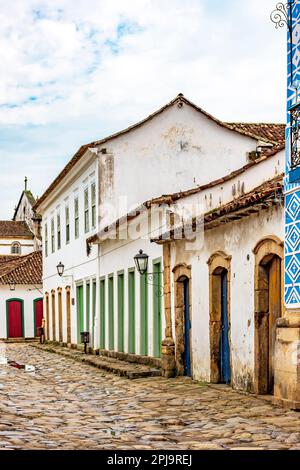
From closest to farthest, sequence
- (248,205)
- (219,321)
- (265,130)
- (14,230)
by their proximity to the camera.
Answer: (248,205) → (219,321) → (265,130) → (14,230)

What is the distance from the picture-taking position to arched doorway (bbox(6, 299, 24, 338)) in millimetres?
44469

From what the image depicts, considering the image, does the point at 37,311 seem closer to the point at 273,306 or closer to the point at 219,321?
the point at 219,321

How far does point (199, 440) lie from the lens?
860 centimetres

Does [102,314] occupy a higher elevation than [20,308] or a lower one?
higher

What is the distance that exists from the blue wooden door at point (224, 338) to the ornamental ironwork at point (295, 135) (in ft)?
12.4

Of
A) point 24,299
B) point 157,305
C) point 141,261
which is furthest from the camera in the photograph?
point 24,299

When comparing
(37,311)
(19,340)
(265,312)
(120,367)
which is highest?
(265,312)

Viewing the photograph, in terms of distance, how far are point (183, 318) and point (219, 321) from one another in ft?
6.46

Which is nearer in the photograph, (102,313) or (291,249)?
(291,249)

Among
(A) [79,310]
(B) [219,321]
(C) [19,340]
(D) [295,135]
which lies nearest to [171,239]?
(B) [219,321]

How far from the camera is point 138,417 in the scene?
10594 millimetres

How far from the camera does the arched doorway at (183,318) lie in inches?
624
